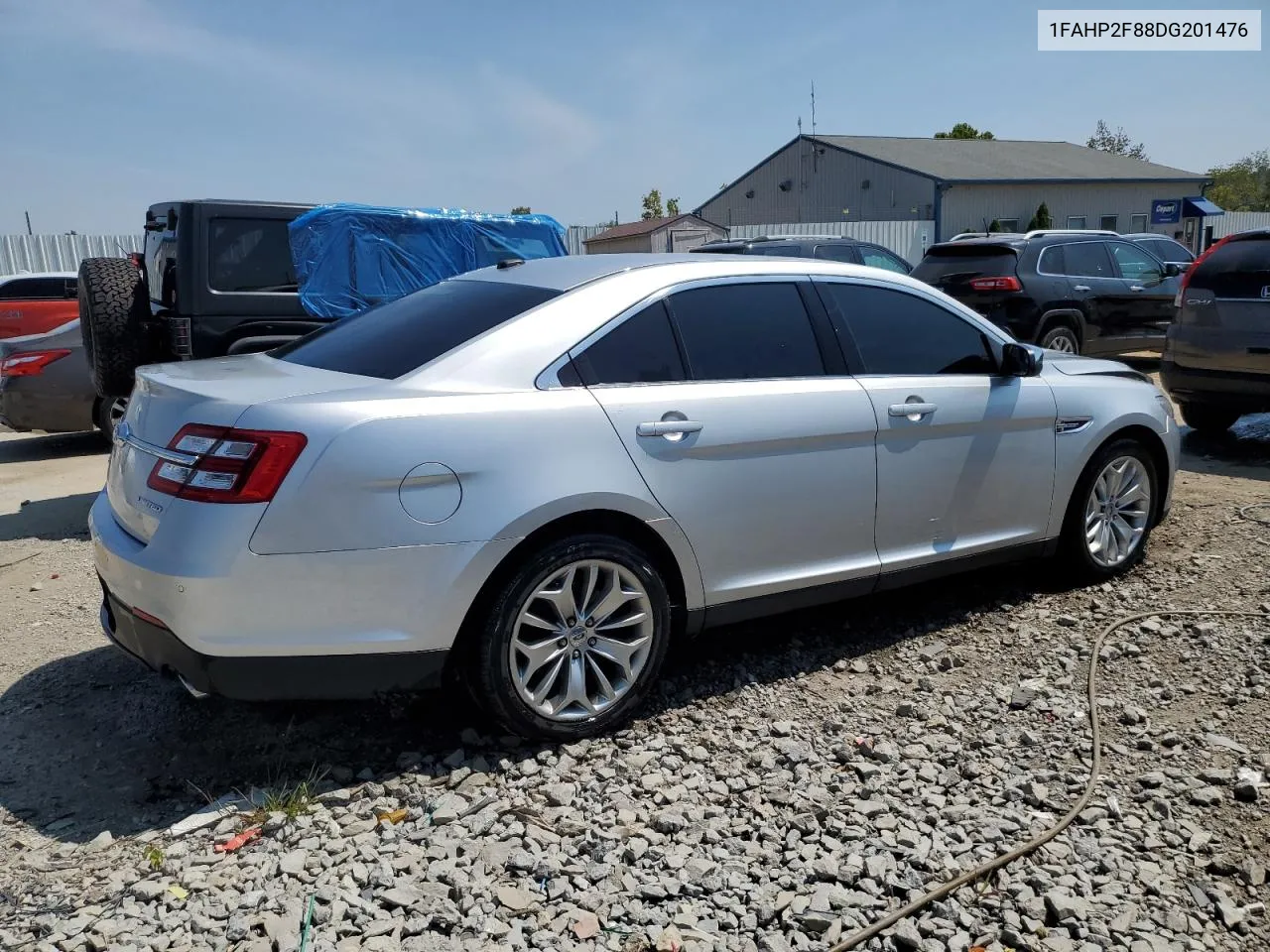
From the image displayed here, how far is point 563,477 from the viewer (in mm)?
3340

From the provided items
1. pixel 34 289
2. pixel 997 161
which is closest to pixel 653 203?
pixel 997 161

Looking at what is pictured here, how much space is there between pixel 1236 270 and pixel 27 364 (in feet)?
33.0

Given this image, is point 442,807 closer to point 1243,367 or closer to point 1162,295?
point 1243,367

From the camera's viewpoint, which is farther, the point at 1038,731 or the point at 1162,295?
the point at 1162,295

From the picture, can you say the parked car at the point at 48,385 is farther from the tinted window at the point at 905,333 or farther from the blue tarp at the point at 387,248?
the tinted window at the point at 905,333

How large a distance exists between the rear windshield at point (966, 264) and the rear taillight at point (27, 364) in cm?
899

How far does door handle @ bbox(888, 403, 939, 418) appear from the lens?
4.21 m

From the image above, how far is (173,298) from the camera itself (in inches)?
274

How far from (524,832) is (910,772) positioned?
1.27m

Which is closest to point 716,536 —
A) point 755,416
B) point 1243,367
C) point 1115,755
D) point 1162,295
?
point 755,416

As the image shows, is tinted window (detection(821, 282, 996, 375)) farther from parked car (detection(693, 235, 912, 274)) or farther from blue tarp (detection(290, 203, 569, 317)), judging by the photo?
parked car (detection(693, 235, 912, 274))

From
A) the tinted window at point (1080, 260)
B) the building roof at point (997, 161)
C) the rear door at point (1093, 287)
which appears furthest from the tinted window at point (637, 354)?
the building roof at point (997, 161)

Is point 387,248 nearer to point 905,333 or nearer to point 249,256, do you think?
point 249,256

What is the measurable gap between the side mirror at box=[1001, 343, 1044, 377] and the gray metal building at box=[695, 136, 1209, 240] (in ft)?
105
